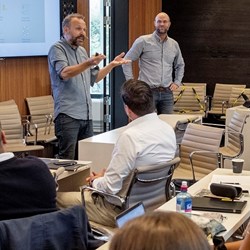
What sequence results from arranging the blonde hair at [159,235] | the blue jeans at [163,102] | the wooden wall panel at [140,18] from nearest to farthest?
the blonde hair at [159,235] < the blue jeans at [163,102] < the wooden wall panel at [140,18]

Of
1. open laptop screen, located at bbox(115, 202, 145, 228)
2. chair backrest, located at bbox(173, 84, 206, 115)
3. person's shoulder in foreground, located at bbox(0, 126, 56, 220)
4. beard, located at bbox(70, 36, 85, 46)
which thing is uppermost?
beard, located at bbox(70, 36, 85, 46)

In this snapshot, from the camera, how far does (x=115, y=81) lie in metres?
9.02

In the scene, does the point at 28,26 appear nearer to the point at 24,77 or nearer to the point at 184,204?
the point at 24,77

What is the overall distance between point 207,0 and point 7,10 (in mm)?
4375

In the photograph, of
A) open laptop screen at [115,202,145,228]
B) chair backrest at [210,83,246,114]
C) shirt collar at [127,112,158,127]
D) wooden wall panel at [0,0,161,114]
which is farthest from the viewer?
chair backrest at [210,83,246,114]

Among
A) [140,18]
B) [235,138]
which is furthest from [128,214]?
[140,18]

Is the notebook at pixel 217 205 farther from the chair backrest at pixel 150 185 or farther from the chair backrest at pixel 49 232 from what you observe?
the chair backrest at pixel 49 232

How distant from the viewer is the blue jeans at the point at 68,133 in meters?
5.23

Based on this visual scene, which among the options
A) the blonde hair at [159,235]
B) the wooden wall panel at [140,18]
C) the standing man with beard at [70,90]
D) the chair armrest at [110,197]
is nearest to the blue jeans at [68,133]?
the standing man with beard at [70,90]

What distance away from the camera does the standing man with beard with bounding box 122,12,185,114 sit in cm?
709

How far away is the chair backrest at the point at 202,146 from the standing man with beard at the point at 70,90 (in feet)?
3.09

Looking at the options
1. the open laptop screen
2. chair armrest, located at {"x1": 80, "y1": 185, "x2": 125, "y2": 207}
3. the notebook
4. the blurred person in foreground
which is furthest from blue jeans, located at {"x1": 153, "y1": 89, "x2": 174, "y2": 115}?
the open laptop screen

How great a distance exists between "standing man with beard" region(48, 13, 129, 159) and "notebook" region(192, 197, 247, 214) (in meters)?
2.36

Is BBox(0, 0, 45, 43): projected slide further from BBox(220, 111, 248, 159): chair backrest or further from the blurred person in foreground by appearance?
the blurred person in foreground
